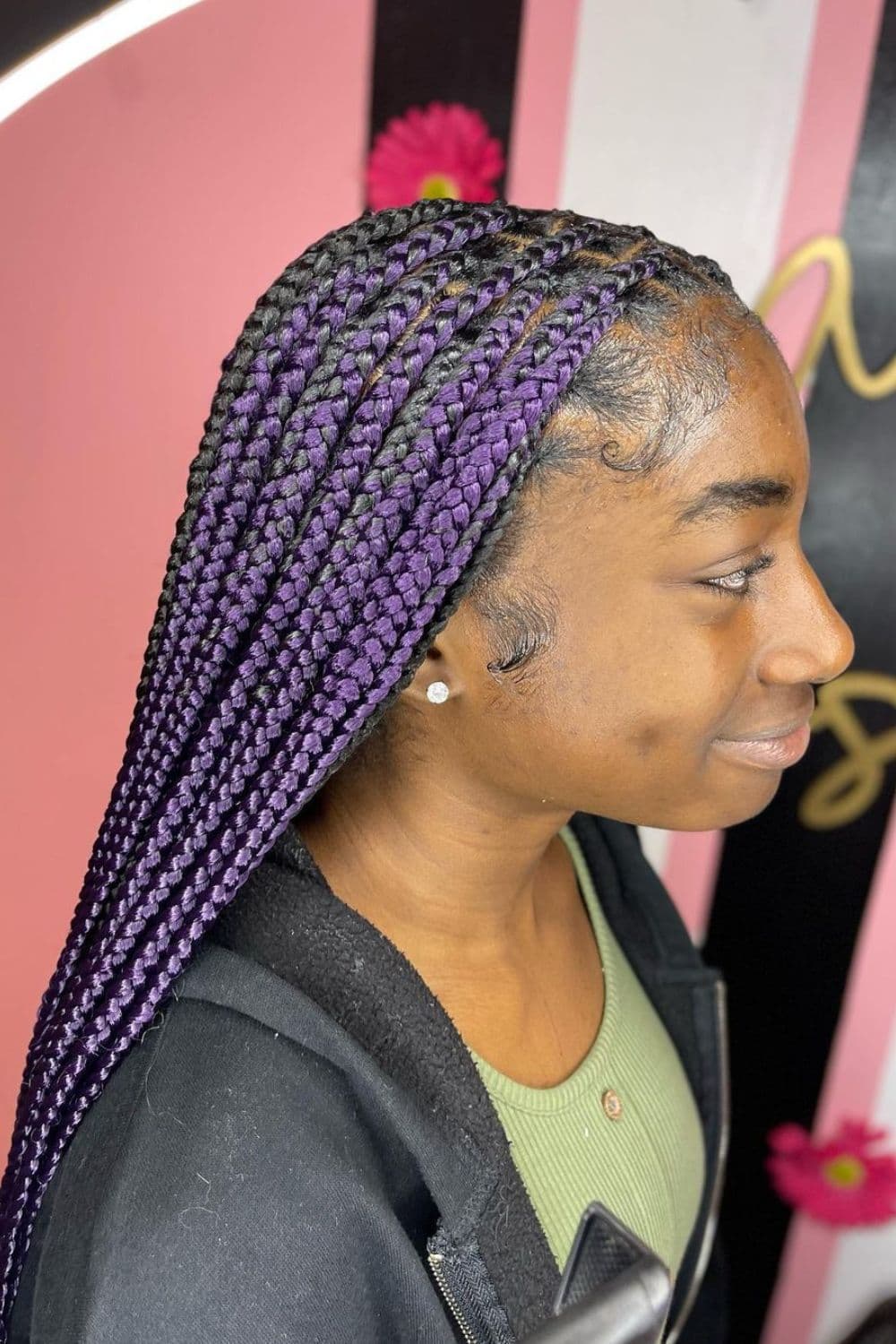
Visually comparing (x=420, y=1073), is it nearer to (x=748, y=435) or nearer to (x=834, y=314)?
(x=748, y=435)

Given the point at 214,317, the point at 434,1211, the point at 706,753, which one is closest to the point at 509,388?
the point at 706,753

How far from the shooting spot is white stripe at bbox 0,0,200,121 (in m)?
1.11

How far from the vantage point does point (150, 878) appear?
745 mm

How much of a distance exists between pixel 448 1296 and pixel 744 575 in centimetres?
49

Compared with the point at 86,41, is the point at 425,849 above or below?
below

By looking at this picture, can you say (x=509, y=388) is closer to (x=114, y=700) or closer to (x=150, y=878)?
(x=150, y=878)

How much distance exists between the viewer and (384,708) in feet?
2.43

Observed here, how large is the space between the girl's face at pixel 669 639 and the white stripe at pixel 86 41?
0.75m

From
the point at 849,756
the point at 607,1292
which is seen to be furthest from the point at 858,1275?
the point at 607,1292

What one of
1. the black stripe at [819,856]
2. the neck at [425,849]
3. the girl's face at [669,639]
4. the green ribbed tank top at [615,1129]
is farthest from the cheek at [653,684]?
the black stripe at [819,856]

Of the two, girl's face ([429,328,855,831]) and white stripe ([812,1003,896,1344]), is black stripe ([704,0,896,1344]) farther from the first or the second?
girl's face ([429,328,855,831])

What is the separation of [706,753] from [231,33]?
855 millimetres

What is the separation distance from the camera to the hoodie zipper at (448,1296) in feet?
2.32

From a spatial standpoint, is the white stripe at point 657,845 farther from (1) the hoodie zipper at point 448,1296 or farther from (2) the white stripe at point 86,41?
(2) the white stripe at point 86,41
